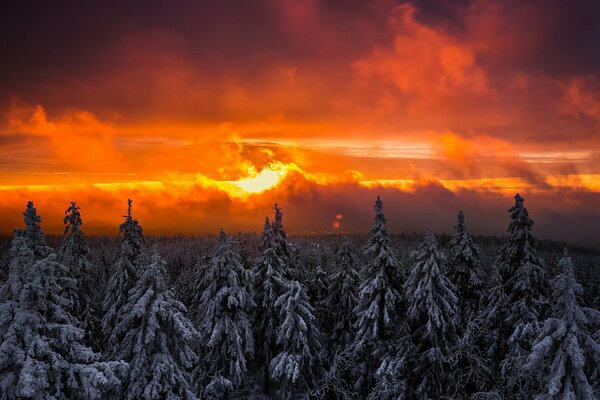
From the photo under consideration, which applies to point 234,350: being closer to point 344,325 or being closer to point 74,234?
point 344,325

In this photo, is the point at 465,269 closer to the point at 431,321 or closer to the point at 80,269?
the point at 431,321

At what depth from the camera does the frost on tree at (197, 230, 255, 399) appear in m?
34.7

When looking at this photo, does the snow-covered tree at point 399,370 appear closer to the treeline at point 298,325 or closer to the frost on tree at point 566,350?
the treeline at point 298,325

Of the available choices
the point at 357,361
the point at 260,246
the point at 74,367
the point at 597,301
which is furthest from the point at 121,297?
the point at 597,301

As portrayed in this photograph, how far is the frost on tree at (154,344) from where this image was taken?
2047cm

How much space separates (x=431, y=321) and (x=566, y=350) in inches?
492

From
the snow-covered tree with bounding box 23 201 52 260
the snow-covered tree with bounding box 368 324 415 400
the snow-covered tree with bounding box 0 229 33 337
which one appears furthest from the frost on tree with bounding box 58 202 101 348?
the snow-covered tree with bounding box 368 324 415 400

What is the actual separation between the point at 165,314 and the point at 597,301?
46417mm

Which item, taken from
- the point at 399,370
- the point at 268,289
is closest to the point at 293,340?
the point at 268,289

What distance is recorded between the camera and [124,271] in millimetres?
34344

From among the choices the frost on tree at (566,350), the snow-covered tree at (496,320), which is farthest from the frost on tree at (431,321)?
the frost on tree at (566,350)

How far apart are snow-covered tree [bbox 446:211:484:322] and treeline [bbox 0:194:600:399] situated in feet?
0.42

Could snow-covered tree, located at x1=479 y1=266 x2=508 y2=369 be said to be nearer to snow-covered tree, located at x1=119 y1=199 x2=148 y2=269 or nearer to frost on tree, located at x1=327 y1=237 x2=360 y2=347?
frost on tree, located at x1=327 y1=237 x2=360 y2=347

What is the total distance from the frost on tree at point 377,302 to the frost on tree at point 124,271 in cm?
1685
